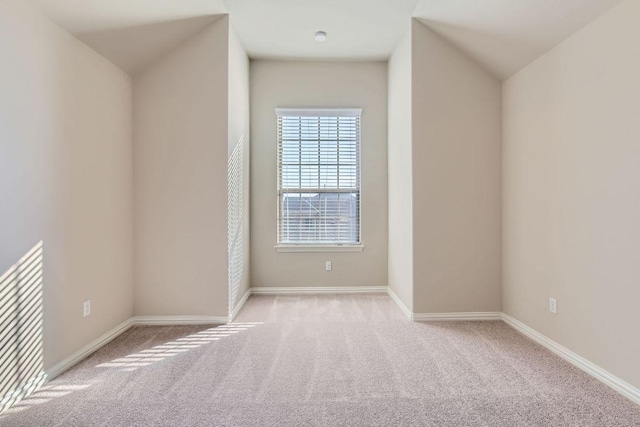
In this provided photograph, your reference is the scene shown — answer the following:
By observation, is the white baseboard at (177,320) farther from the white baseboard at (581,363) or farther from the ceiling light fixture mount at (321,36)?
the ceiling light fixture mount at (321,36)

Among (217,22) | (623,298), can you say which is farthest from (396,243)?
(217,22)

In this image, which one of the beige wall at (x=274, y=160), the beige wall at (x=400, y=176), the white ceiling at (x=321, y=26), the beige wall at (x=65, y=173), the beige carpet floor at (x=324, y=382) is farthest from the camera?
the beige wall at (x=274, y=160)

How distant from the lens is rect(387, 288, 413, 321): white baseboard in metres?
3.35

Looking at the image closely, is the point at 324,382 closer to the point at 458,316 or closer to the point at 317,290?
the point at 458,316

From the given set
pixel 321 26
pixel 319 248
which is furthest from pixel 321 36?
pixel 319 248

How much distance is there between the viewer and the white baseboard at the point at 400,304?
3351mm

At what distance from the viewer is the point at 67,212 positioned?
2391mm

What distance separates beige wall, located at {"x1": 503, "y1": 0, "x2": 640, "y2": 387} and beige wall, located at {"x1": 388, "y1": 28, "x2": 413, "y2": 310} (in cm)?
93

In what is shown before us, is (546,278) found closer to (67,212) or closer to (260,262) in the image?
(260,262)

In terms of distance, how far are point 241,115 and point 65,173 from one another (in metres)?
1.90

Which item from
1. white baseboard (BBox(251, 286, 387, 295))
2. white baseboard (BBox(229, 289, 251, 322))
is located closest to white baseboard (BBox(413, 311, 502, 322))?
white baseboard (BBox(251, 286, 387, 295))

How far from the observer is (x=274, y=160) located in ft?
14.2

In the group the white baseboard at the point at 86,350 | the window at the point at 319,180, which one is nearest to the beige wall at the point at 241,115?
the window at the point at 319,180

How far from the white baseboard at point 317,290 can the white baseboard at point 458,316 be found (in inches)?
42.6
